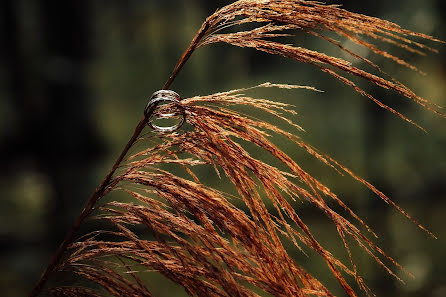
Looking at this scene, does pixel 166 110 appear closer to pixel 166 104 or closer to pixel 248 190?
pixel 166 104

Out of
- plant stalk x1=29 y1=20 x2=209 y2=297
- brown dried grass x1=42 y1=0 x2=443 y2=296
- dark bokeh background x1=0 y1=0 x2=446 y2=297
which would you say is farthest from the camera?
dark bokeh background x1=0 y1=0 x2=446 y2=297

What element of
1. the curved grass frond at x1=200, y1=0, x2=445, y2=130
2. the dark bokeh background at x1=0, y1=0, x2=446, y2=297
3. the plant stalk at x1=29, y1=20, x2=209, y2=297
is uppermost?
the curved grass frond at x1=200, y1=0, x2=445, y2=130

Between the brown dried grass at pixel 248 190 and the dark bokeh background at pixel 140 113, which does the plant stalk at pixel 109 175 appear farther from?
the dark bokeh background at pixel 140 113

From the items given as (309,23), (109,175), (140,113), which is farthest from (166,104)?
(140,113)

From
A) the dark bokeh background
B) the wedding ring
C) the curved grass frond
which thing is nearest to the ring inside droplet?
the wedding ring

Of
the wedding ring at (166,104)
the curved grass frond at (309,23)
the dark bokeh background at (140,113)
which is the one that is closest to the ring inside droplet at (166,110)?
the wedding ring at (166,104)

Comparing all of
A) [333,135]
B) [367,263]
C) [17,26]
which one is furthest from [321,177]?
[17,26]

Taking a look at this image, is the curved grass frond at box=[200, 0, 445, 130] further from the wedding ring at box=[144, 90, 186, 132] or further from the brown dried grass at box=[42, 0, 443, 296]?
the wedding ring at box=[144, 90, 186, 132]

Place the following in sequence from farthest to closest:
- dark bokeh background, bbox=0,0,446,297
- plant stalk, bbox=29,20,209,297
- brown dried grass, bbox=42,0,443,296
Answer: dark bokeh background, bbox=0,0,446,297, plant stalk, bbox=29,20,209,297, brown dried grass, bbox=42,0,443,296

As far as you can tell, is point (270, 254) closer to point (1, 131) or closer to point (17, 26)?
point (17, 26)
